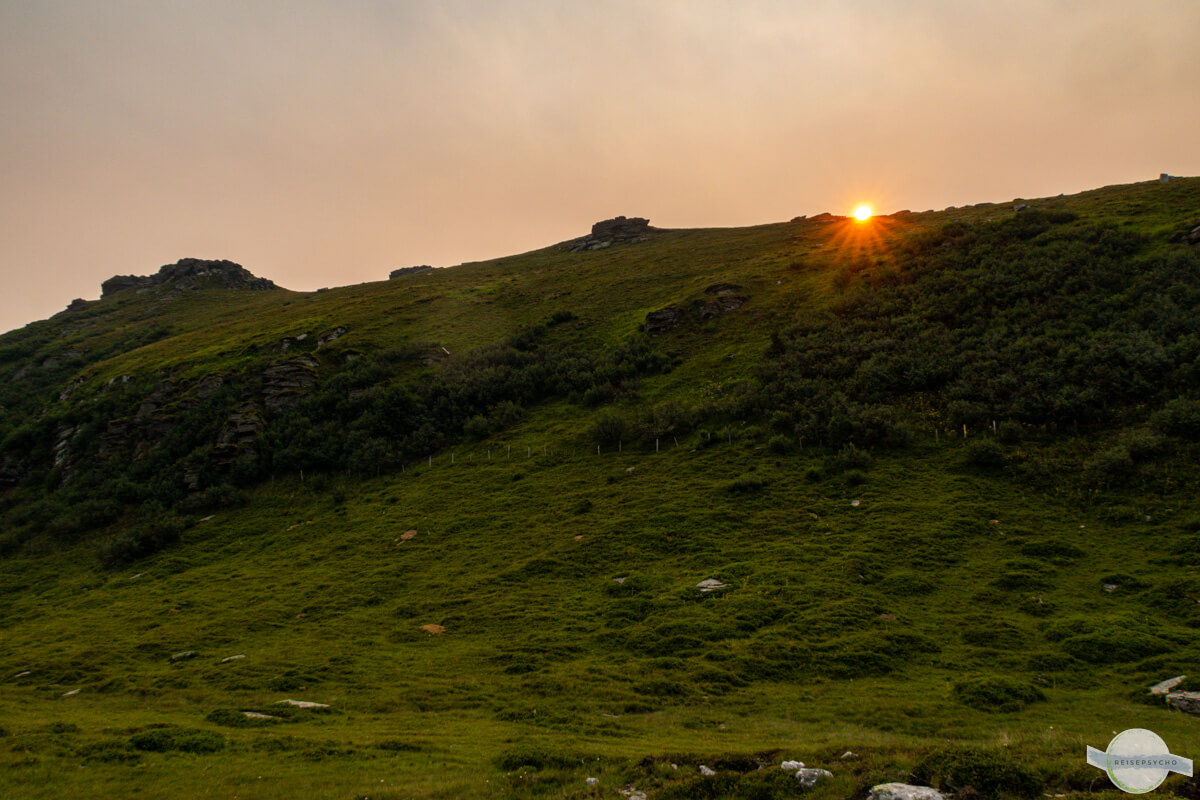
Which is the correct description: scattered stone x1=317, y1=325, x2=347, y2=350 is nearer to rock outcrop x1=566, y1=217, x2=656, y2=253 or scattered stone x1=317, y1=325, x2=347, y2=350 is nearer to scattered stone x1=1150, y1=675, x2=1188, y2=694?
rock outcrop x1=566, y1=217, x2=656, y2=253

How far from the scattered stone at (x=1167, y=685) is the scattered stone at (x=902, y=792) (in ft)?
48.7

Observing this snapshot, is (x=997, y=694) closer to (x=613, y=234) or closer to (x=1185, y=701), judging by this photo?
(x=1185, y=701)

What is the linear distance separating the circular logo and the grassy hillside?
458 millimetres

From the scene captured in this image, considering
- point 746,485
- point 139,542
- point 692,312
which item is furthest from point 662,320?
point 139,542

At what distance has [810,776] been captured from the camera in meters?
13.2

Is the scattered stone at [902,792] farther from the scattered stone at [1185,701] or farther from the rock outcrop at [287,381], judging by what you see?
the rock outcrop at [287,381]

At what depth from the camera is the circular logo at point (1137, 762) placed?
10.9m

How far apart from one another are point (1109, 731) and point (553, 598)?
25726mm

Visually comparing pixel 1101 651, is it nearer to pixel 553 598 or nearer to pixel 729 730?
pixel 729 730

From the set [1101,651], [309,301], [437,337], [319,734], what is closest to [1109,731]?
[1101,651]

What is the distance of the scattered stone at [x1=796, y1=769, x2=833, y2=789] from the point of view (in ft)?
43.0

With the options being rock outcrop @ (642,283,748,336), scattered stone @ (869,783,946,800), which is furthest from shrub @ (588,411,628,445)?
scattered stone @ (869,783,946,800)

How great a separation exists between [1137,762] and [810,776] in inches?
239

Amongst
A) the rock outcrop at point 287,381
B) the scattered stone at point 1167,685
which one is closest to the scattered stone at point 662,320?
the rock outcrop at point 287,381
